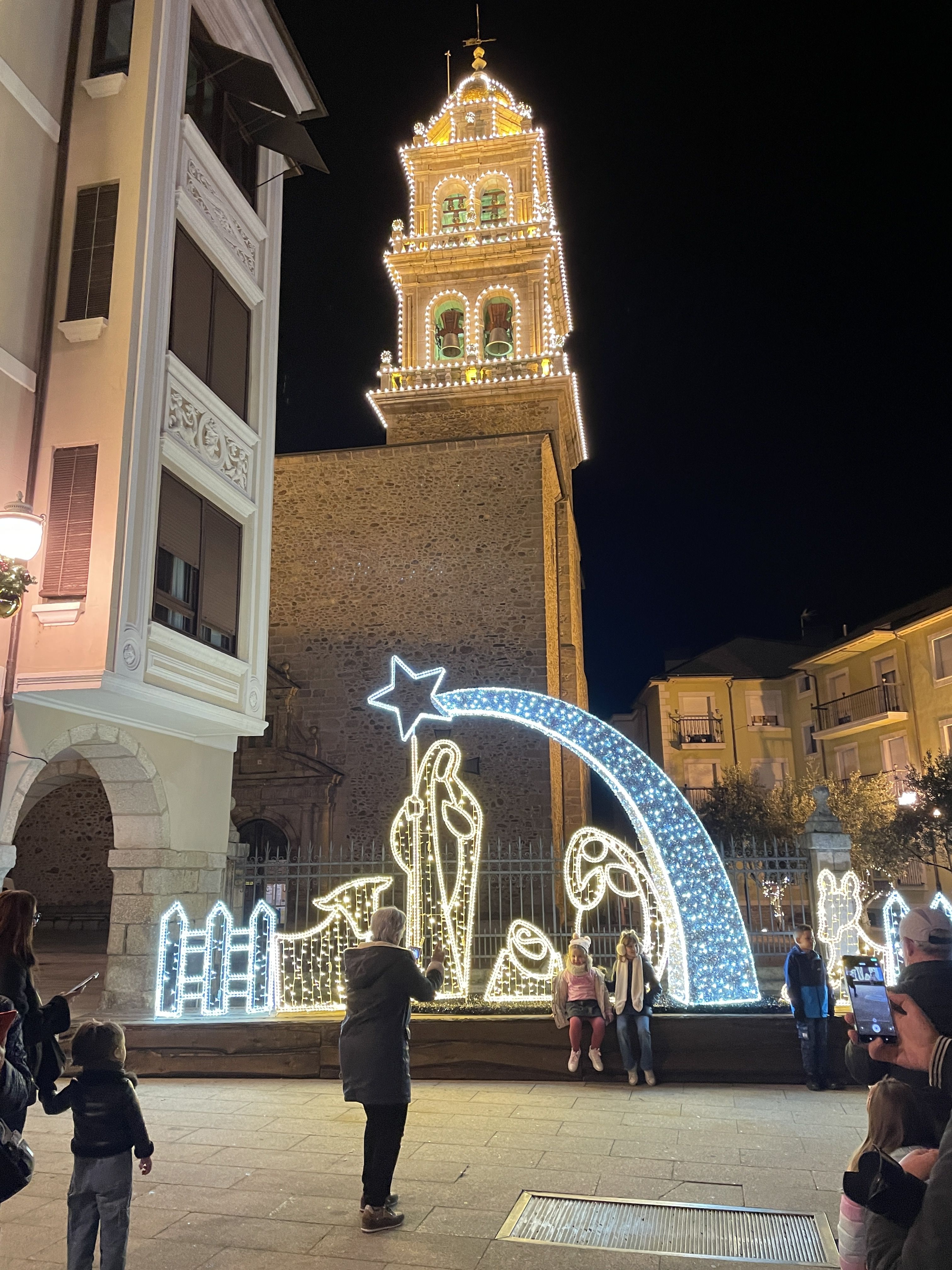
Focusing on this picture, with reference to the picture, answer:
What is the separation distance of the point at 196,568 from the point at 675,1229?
7993 millimetres

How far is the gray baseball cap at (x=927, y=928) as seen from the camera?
3152 millimetres

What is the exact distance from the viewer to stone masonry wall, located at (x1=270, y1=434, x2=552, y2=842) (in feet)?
62.0

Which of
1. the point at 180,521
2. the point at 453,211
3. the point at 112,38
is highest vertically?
the point at 453,211

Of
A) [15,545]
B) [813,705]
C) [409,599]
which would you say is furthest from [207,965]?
[813,705]

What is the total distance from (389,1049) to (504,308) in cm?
2287

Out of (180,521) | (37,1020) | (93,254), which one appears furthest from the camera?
(180,521)

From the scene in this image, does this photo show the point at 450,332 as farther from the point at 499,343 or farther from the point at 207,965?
the point at 207,965

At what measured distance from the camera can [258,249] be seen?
12.1m

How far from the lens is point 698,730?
1366 inches

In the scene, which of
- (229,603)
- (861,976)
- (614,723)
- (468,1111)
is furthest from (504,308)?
(614,723)

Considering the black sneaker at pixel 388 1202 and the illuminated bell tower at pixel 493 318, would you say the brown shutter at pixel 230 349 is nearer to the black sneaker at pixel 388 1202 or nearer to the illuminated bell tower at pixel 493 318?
the black sneaker at pixel 388 1202

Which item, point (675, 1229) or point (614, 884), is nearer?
point (675, 1229)

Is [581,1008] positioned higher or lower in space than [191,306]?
lower

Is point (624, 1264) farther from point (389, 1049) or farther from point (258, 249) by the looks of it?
point (258, 249)
